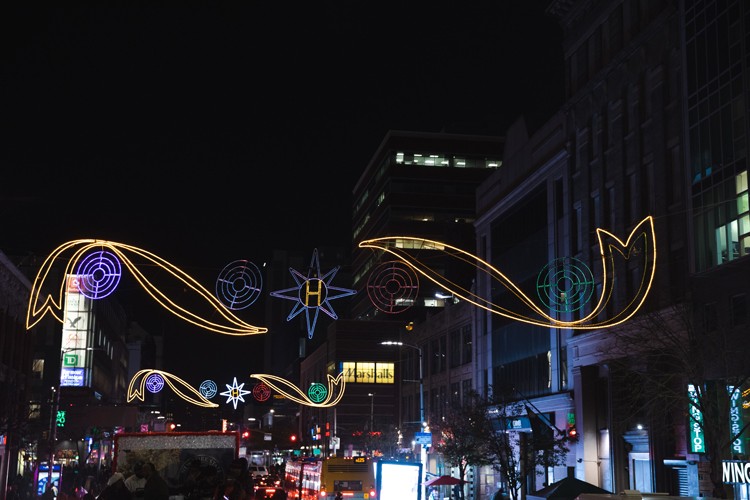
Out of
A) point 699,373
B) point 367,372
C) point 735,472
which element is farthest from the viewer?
point 367,372

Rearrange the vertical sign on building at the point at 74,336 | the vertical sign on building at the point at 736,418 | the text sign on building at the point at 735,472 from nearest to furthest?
the text sign on building at the point at 735,472 < the vertical sign on building at the point at 736,418 < the vertical sign on building at the point at 74,336

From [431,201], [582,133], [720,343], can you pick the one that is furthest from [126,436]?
[431,201]

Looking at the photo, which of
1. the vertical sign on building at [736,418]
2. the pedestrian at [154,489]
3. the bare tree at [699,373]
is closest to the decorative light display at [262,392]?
the bare tree at [699,373]

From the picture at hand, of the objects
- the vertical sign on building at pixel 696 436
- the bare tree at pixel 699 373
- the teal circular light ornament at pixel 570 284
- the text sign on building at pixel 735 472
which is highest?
the teal circular light ornament at pixel 570 284

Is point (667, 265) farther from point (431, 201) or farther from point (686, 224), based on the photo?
point (431, 201)

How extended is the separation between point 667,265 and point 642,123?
7.45 m

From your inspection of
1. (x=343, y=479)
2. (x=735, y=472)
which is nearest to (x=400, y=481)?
(x=735, y=472)

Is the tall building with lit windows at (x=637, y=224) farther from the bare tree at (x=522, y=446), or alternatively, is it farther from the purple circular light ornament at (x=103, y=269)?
the purple circular light ornament at (x=103, y=269)

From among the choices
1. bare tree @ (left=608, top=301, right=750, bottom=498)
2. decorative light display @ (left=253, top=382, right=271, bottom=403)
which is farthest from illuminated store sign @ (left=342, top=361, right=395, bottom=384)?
bare tree @ (left=608, top=301, right=750, bottom=498)

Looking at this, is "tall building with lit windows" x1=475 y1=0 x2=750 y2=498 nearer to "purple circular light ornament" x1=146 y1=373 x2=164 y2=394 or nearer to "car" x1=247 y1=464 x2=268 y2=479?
"car" x1=247 y1=464 x2=268 y2=479

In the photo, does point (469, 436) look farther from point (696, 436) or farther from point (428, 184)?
point (428, 184)

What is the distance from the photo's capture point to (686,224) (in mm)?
39844

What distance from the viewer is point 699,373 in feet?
107

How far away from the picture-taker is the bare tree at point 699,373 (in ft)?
105
